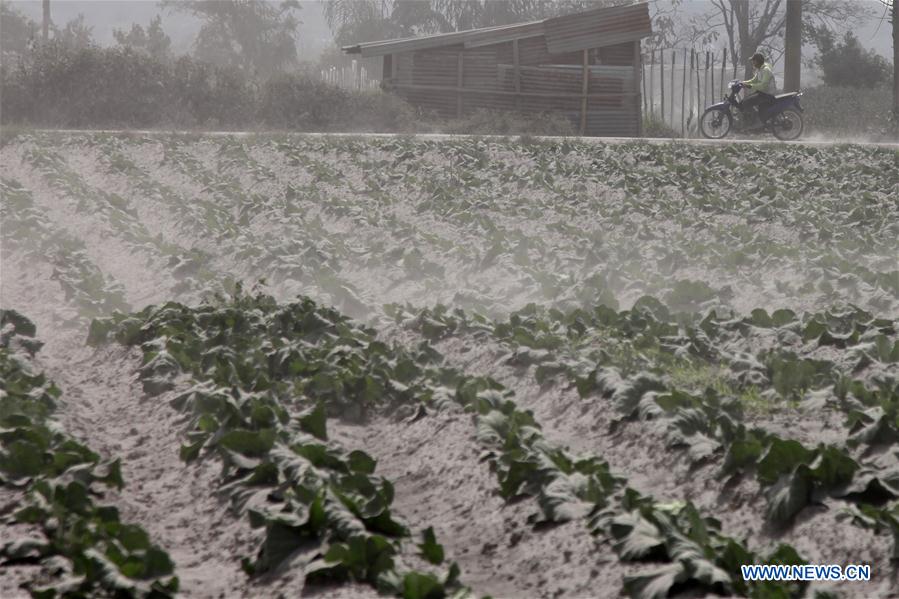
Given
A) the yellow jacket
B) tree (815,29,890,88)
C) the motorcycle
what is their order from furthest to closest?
tree (815,29,890,88) < the motorcycle < the yellow jacket

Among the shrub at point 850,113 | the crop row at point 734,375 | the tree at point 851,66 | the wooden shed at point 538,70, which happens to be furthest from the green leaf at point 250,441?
the tree at point 851,66

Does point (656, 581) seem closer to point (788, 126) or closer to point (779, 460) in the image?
point (779, 460)

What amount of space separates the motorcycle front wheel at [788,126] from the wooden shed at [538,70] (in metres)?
7.67

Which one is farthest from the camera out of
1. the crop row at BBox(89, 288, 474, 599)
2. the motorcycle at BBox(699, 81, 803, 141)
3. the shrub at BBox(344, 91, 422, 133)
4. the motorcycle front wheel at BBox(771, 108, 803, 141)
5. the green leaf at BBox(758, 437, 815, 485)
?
the shrub at BBox(344, 91, 422, 133)

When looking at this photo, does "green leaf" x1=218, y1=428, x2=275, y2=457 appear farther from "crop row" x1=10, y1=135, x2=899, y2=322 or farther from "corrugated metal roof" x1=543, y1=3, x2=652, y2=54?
"corrugated metal roof" x1=543, y1=3, x2=652, y2=54

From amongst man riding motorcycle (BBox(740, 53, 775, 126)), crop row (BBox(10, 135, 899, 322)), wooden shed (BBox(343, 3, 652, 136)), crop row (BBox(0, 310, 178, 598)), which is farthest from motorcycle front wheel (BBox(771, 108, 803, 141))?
crop row (BBox(0, 310, 178, 598))

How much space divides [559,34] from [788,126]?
912 cm

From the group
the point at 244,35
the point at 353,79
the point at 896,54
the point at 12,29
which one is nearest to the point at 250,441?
the point at 896,54

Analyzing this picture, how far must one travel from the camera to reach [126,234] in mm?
14570

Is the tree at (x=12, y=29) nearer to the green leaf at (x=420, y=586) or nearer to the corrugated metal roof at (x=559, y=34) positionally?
the corrugated metal roof at (x=559, y=34)

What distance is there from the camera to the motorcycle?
25.2m

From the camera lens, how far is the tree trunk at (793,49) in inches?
1310

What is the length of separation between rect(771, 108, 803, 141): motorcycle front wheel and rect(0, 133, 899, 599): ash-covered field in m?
11.0

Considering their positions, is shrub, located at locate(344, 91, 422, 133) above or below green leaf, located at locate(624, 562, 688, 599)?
above
